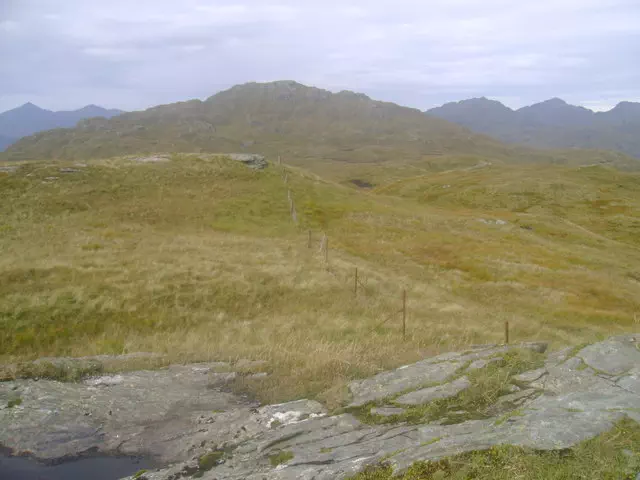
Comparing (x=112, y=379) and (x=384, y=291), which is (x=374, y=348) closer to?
(x=112, y=379)

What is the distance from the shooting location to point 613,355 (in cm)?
867

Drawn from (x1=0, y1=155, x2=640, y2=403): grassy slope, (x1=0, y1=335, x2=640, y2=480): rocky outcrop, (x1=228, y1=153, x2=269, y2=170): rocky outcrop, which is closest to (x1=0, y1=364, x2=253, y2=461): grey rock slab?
(x1=0, y1=335, x2=640, y2=480): rocky outcrop

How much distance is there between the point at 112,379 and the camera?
10.4m

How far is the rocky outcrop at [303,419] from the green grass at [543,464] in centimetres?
14

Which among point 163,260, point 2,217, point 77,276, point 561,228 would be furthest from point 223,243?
point 561,228

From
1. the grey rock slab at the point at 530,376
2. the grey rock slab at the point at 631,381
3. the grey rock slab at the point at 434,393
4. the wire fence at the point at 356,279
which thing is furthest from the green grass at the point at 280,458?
the wire fence at the point at 356,279

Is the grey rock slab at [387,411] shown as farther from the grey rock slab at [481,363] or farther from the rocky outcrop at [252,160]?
the rocky outcrop at [252,160]

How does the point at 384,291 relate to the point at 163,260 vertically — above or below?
below

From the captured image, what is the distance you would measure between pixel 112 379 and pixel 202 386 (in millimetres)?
2071

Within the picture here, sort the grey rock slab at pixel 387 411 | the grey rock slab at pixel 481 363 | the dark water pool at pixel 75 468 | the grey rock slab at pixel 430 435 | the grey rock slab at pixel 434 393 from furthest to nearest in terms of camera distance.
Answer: the grey rock slab at pixel 481 363 → the grey rock slab at pixel 434 393 → the grey rock slab at pixel 387 411 → the dark water pool at pixel 75 468 → the grey rock slab at pixel 430 435

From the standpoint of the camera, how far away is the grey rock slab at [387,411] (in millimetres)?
7730

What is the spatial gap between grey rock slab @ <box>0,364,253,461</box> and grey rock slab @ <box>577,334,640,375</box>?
21.8ft

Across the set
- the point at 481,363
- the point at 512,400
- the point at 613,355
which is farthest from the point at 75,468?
the point at 613,355

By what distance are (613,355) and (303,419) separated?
5916 millimetres
